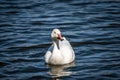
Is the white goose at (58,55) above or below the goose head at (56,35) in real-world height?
below

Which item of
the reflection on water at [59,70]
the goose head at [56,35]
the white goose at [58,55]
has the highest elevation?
the goose head at [56,35]

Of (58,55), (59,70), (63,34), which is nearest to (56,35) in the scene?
(58,55)

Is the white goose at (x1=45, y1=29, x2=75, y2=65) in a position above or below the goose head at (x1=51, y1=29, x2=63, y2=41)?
below

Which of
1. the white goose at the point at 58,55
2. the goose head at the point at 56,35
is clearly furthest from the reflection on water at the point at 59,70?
the goose head at the point at 56,35

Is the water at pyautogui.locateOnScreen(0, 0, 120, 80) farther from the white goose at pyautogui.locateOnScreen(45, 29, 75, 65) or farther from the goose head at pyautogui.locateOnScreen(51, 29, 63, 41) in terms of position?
the goose head at pyautogui.locateOnScreen(51, 29, 63, 41)

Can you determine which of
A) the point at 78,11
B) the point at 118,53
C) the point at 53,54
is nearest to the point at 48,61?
the point at 53,54

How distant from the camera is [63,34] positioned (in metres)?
18.0

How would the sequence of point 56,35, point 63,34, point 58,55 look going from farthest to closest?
point 63,34
point 58,55
point 56,35

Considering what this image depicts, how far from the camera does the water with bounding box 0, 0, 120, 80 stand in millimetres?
14172

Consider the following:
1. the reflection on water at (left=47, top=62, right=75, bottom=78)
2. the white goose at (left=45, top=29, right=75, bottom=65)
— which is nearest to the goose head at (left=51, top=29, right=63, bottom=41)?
the white goose at (left=45, top=29, right=75, bottom=65)

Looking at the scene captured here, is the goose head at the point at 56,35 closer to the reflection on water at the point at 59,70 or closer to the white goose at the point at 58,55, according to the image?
the white goose at the point at 58,55

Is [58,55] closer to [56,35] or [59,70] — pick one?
[59,70]

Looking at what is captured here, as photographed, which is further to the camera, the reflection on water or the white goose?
the white goose

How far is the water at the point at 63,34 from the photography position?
14172 mm
